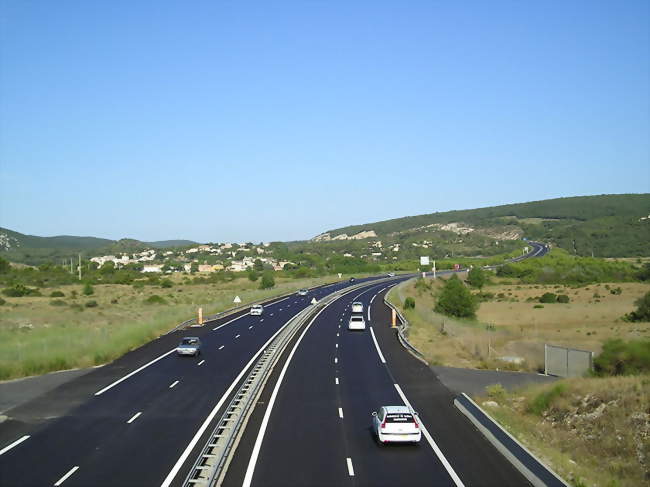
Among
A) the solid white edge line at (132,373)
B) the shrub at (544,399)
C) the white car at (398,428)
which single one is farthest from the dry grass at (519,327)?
the white car at (398,428)

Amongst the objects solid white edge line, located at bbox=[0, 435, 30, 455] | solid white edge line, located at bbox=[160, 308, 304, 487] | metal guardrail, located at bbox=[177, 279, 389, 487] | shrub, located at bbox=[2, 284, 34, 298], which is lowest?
solid white edge line, located at bbox=[160, 308, 304, 487]

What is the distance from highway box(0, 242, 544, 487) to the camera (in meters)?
17.4

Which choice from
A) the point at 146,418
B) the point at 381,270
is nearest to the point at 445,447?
the point at 146,418

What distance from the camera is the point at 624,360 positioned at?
3127 cm

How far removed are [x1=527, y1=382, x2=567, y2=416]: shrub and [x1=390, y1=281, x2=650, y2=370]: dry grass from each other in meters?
8.73

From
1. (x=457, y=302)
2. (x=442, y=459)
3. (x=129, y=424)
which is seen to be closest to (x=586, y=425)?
(x=442, y=459)

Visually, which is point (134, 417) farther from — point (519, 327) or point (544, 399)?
point (519, 327)

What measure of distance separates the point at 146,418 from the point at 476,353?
76.1 ft

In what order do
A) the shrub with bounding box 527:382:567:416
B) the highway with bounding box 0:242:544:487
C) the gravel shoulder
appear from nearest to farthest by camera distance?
the highway with bounding box 0:242:544:487
the shrub with bounding box 527:382:567:416
the gravel shoulder

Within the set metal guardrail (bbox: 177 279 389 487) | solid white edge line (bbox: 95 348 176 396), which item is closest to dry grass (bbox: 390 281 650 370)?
metal guardrail (bbox: 177 279 389 487)

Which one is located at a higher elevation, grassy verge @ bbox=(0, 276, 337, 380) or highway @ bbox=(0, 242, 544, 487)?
grassy verge @ bbox=(0, 276, 337, 380)

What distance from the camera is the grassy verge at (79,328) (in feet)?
117

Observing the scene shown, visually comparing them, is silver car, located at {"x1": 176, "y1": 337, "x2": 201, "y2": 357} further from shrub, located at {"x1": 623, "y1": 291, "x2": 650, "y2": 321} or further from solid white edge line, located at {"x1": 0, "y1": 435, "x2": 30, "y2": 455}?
shrub, located at {"x1": 623, "y1": 291, "x2": 650, "y2": 321}

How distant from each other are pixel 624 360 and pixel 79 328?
135ft
